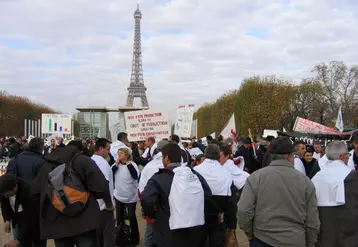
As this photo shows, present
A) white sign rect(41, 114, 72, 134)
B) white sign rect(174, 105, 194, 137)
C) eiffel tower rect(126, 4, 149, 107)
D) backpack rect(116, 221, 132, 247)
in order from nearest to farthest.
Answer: backpack rect(116, 221, 132, 247) → white sign rect(174, 105, 194, 137) → white sign rect(41, 114, 72, 134) → eiffel tower rect(126, 4, 149, 107)

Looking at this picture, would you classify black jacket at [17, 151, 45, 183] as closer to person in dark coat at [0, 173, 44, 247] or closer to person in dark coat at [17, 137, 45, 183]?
person in dark coat at [17, 137, 45, 183]

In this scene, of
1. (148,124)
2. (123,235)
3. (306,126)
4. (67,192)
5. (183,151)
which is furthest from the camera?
(306,126)

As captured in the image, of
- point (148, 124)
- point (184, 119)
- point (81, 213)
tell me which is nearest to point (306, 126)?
point (184, 119)

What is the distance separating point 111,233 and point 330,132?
2112cm

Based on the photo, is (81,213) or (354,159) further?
(354,159)

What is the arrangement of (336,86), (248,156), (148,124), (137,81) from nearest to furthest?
(248,156)
(148,124)
(336,86)
(137,81)

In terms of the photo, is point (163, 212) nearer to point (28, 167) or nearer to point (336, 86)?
point (28, 167)

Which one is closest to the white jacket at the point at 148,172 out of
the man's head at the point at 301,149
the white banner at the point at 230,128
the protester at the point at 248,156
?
the man's head at the point at 301,149

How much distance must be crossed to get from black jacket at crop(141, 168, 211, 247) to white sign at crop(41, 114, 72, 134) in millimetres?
27895

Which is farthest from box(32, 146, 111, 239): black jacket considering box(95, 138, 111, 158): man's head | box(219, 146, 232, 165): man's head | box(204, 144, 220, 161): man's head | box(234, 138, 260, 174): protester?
box(234, 138, 260, 174): protester

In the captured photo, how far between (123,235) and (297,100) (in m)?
42.9

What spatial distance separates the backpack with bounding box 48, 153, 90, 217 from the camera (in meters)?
4.25

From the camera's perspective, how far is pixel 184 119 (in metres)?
15.2

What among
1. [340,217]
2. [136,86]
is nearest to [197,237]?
[340,217]
